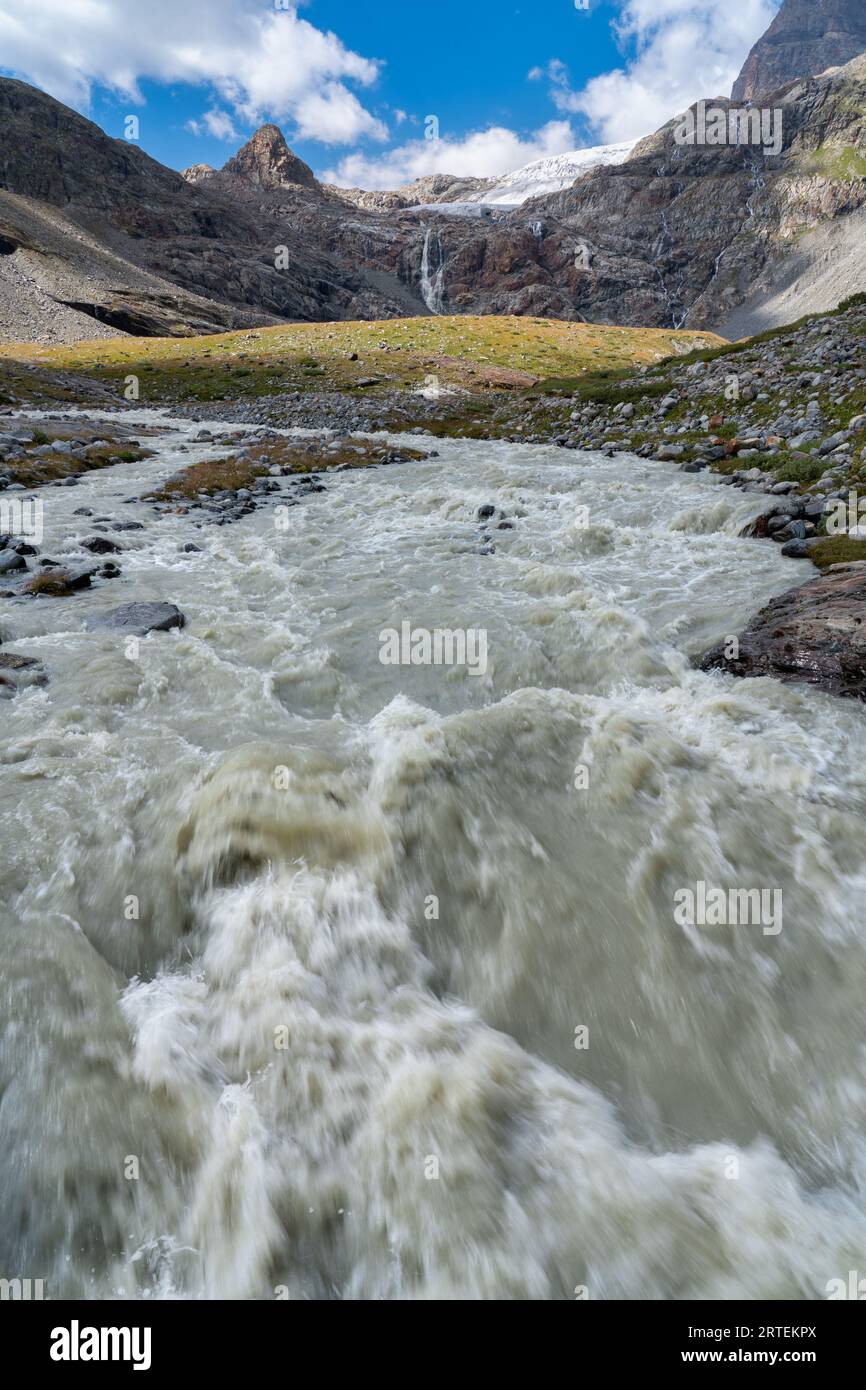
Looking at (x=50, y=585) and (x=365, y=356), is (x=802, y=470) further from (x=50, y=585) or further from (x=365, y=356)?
(x=365, y=356)

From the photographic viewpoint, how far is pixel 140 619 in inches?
476

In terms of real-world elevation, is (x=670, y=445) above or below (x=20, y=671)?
above

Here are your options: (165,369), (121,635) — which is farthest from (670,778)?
(165,369)

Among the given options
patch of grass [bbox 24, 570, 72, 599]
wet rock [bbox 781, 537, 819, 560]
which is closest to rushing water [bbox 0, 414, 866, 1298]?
patch of grass [bbox 24, 570, 72, 599]

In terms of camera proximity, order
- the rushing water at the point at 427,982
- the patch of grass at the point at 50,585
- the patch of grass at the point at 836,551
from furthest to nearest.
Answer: the patch of grass at the point at 50,585, the patch of grass at the point at 836,551, the rushing water at the point at 427,982

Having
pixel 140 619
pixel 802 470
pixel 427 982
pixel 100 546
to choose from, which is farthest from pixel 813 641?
pixel 100 546

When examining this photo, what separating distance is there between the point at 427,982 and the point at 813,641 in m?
7.90

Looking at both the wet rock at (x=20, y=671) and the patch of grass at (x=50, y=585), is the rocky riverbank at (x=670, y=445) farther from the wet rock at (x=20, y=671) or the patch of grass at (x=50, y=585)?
the wet rock at (x=20, y=671)

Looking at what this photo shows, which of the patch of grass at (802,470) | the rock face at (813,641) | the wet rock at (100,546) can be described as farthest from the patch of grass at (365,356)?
the rock face at (813,641)

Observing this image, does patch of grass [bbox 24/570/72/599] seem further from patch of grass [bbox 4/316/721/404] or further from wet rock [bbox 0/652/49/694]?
patch of grass [bbox 4/316/721/404]

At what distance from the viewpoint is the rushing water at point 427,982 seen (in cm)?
378

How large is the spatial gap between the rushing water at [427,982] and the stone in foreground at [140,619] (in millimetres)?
1191

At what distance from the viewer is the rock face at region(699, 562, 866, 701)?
8.83 meters

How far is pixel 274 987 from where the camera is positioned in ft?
16.5
